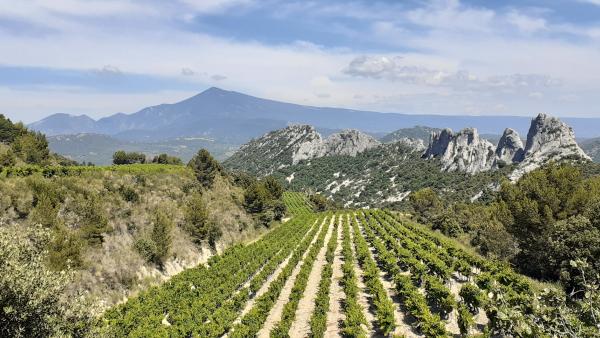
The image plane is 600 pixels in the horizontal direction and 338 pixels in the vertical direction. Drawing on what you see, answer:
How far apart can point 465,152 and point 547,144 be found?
3148cm

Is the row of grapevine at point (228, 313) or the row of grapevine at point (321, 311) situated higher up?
the row of grapevine at point (321, 311)

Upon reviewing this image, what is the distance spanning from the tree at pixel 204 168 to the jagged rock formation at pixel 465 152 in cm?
12868

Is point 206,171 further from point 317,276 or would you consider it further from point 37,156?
point 317,276

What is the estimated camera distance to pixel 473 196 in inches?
4988

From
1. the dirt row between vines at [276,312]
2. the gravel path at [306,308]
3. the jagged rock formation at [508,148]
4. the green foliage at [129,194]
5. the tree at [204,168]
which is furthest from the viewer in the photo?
the jagged rock formation at [508,148]

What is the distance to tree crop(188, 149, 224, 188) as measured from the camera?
216 ft

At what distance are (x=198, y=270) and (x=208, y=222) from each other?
12.7m

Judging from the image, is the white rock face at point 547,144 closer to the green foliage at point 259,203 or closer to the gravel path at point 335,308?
the green foliage at point 259,203

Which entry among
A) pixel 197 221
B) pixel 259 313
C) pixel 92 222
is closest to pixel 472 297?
pixel 259 313

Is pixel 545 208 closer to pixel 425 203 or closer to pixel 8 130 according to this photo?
pixel 425 203

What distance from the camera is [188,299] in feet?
88.6

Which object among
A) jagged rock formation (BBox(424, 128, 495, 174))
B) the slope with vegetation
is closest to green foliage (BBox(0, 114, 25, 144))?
the slope with vegetation

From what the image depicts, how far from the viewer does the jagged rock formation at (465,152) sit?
166875 millimetres

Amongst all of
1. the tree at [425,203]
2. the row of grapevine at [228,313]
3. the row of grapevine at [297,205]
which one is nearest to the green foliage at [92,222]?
the row of grapevine at [228,313]
